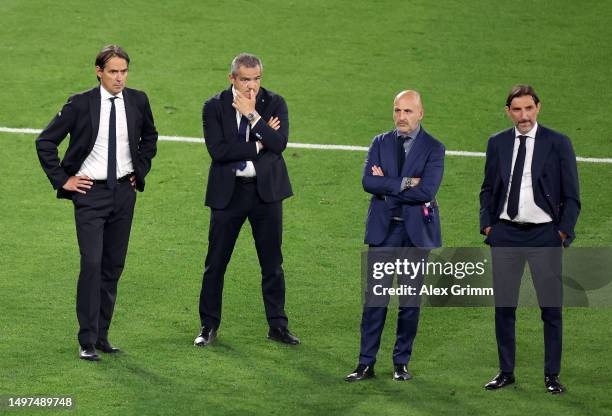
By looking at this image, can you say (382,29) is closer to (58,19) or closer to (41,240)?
(58,19)

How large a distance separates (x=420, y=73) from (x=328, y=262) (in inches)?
204

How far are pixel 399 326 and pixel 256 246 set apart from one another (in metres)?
1.44

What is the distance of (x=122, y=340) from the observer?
1084 cm

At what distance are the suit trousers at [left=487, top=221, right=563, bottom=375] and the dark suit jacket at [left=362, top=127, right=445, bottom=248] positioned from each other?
458mm

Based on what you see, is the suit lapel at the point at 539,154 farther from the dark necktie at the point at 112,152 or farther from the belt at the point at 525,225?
the dark necktie at the point at 112,152

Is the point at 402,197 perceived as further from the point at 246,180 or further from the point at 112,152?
the point at 112,152

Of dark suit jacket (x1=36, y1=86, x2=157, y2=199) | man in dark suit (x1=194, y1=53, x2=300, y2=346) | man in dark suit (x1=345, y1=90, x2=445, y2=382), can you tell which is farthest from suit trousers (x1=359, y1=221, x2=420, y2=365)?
dark suit jacket (x1=36, y1=86, x2=157, y2=199)

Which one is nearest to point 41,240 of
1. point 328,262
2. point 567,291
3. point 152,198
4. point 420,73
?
point 152,198

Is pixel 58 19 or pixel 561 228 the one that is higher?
pixel 58 19

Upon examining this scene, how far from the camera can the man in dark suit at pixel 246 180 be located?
10.4 metres

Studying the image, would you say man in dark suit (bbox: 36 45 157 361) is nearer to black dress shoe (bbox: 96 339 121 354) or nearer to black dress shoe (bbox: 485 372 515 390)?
black dress shoe (bbox: 96 339 121 354)

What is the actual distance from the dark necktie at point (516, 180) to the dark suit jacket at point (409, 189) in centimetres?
50

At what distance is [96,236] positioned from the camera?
10.2m

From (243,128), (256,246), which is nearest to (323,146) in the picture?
(256,246)
